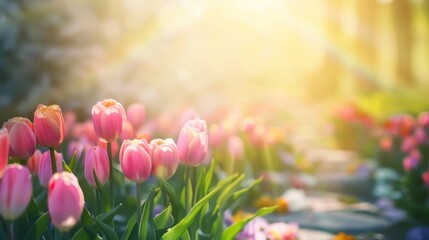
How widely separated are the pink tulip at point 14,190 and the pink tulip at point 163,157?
1.74 feet

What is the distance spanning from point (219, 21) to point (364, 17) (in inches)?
541

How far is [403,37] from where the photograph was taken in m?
15.9

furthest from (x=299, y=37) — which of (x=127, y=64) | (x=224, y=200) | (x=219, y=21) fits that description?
(x=224, y=200)

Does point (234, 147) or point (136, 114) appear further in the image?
point (234, 147)

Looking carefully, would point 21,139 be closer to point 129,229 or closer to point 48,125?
point 48,125

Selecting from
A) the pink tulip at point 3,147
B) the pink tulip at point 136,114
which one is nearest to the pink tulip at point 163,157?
the pink tulip at point 3,147

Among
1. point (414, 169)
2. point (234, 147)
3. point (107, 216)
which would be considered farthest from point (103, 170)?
point (414, 169)

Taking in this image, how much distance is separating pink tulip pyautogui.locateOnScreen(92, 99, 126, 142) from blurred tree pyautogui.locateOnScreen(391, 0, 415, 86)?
1398cm

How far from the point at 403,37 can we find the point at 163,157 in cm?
1479

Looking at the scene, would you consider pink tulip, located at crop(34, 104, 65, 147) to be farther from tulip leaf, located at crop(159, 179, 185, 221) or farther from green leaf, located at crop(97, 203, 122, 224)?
tulip leaf, located at crop(159, 179, 185, 221)

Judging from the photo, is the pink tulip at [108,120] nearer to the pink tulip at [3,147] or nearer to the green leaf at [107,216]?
the green leaf at [107,216]

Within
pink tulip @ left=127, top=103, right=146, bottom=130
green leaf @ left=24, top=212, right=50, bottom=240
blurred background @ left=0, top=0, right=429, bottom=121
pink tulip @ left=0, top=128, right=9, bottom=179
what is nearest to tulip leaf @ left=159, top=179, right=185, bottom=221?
green leaf @ left=24, top=212, right=50, bottom=240

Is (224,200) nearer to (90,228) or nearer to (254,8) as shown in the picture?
(90,228)

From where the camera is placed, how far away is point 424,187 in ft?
16.5
